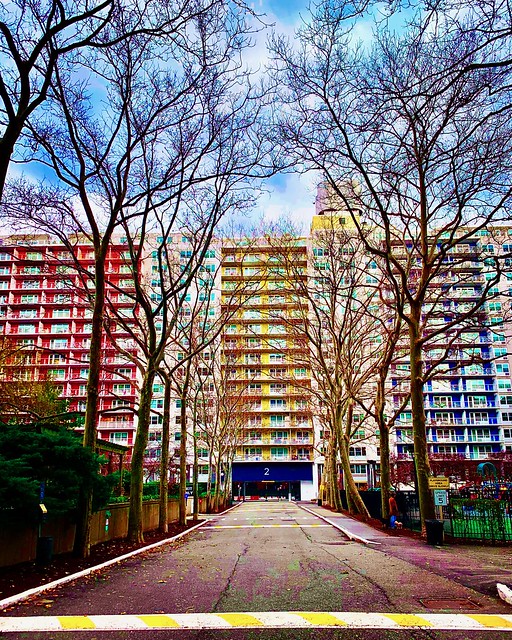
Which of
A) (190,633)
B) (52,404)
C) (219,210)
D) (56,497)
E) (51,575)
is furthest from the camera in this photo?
(52,404)

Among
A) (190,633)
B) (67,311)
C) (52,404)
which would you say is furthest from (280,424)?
(190,633)

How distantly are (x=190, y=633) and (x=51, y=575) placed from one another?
523cm

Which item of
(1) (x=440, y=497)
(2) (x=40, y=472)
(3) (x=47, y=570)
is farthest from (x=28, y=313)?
(3) (x=47, y=570)

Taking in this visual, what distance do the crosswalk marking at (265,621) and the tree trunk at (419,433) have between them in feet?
38.3

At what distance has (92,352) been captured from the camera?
14562 mm

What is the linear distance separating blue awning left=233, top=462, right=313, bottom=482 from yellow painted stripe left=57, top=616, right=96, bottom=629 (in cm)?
8604

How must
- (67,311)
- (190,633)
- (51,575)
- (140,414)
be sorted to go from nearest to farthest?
(190,633)
(51,575)
(140,414)
(67,311)

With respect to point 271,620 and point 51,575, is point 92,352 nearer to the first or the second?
point 51,575

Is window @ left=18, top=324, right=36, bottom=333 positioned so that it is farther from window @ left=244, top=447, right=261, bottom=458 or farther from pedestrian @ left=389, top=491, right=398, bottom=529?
pedestrian @ left=389, top=491, right=398, bottom=529

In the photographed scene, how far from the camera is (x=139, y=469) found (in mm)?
18000

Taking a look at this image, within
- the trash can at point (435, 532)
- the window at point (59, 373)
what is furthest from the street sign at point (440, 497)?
the window at point (59, 373)

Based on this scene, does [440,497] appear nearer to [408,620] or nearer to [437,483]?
[437,483]

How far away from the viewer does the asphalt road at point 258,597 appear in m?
6.28

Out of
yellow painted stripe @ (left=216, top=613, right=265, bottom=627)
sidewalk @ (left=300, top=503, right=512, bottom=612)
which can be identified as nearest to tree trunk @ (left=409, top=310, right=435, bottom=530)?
sidewalk @ (left=300, top=503, right=512, bottom=612)
